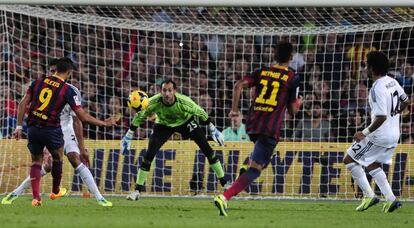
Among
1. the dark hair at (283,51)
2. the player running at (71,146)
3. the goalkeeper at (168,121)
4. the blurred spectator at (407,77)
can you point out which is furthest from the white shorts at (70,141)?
the blurred spectator at (407,77)

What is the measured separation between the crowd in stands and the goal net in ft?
0.08

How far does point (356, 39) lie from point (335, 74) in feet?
3.06

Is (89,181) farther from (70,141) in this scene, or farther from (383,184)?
(383,184)

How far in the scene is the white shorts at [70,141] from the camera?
15.5 m

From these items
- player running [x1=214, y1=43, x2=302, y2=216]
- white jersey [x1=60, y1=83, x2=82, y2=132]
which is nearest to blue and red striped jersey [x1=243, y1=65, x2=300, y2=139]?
player running [x1=214, y1=43, x2=302, y2=216]

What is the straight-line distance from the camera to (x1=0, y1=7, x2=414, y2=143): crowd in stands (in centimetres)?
2059

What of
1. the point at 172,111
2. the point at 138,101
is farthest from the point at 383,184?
the point at 138,101

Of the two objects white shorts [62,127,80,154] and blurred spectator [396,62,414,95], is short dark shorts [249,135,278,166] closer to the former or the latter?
white shorts [62,127,80,154]

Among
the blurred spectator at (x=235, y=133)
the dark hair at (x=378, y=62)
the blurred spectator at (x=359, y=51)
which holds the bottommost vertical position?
the blurred spectator at (x=235, y=133)

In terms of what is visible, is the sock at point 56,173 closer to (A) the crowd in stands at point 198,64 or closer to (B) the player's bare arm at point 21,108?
(B) the player's bare arm at point 21,108

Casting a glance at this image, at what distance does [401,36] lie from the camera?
67.7ft

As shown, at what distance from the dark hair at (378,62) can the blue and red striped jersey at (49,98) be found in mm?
3902

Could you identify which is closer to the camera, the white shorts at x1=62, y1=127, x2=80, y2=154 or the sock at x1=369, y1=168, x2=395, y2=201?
the sock at x1=369, y1=168, x2=395, y2=201

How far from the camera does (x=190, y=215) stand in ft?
40.2
